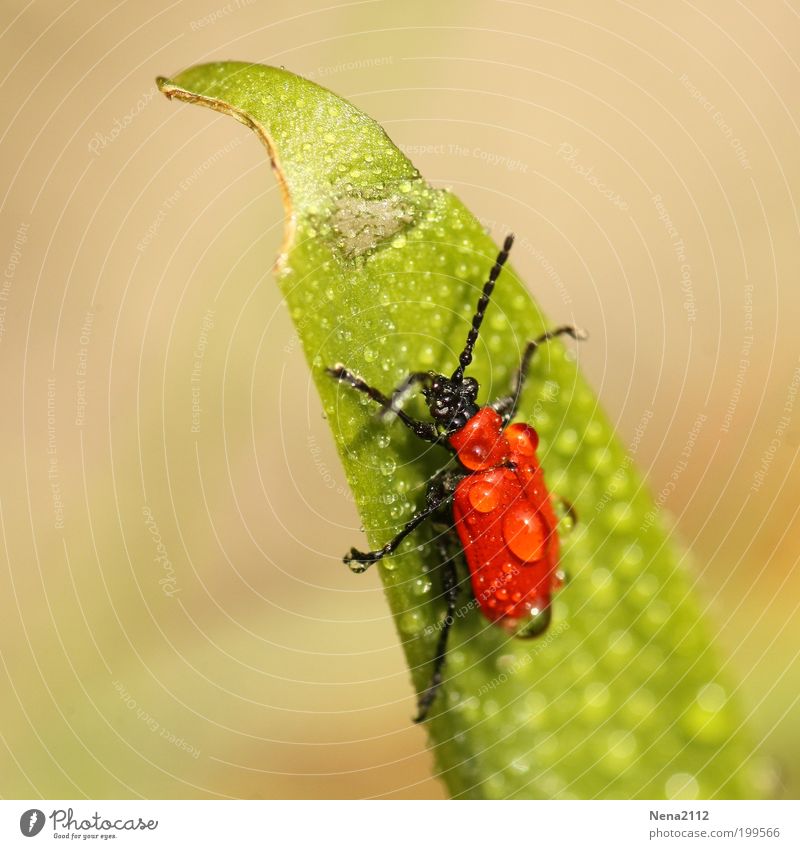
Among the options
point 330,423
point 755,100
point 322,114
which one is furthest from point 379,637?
point 755,100

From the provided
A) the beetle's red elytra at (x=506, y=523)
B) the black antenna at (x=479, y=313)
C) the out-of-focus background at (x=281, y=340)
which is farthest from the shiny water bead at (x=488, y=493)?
the out-of-focus background at (x=281, y=340)

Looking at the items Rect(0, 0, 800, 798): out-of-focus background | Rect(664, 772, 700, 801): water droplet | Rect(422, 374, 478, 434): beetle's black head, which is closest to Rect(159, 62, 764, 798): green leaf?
Rect(664, 772, 700, 801): water droplet

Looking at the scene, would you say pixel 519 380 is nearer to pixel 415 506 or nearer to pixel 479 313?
pixel 479 313

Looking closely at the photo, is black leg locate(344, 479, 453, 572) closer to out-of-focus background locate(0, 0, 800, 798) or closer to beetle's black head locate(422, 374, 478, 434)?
beetle's black head locate(422, 374, 478, 434)

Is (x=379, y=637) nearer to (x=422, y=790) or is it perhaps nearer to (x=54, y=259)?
(x=422, y=790)

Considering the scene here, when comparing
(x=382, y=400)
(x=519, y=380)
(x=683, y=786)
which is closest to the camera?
(x=683, y=786)

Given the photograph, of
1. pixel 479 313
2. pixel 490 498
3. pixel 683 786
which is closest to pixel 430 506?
pixel 490 498

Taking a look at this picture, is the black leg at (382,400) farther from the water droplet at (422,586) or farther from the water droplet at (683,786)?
the water droplet at (683,786)
